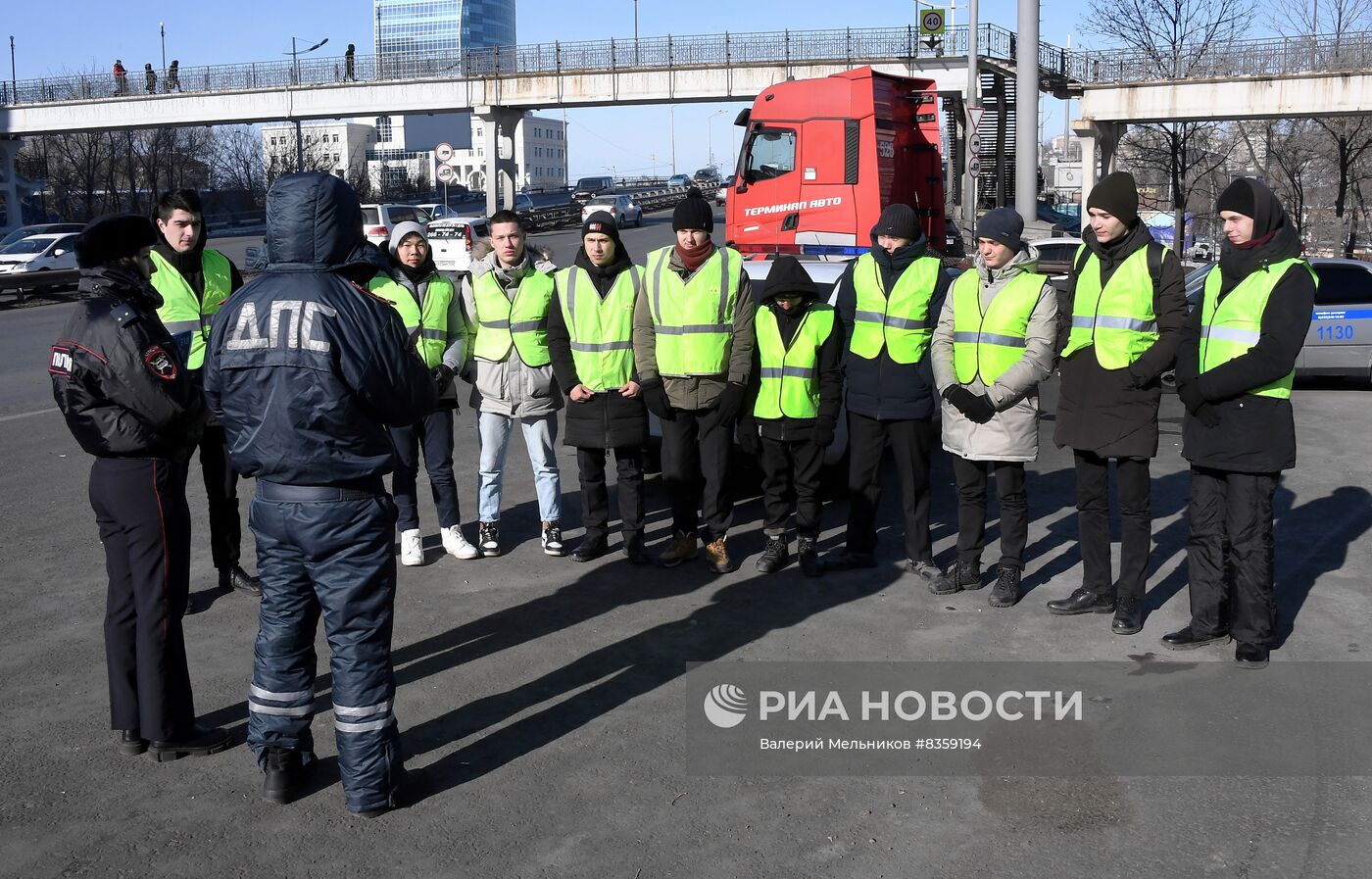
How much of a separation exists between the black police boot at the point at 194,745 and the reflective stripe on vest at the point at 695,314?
3.24m

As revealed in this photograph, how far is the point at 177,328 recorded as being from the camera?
638 centimetres

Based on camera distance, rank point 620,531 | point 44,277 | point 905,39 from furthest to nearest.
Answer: point 905,39, point 44,277, point 620,531

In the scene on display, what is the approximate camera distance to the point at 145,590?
4746 mm

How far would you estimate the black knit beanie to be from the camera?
6008mm

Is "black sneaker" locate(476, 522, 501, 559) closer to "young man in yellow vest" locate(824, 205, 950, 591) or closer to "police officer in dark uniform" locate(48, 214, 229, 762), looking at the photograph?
"young man in yellow vest" locate(824, 205, 950, 591)

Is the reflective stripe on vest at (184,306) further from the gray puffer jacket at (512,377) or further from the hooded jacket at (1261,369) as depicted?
the hooded jacket at (1261,369)

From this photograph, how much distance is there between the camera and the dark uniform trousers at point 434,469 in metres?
7.29

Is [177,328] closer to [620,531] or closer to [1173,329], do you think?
[620,531]

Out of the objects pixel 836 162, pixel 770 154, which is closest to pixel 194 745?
pixel 836 162

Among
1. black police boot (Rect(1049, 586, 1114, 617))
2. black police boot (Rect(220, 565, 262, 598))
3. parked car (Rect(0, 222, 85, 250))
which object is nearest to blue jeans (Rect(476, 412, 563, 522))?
black police boot (Rect(220, 565, 262, 598))

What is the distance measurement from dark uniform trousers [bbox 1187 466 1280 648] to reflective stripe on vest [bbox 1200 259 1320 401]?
48cm

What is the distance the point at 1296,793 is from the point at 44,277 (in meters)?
27.6

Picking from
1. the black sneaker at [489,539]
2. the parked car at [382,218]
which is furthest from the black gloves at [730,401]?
the parked car at [382,218]

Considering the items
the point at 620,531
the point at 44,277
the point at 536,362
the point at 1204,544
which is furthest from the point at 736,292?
the point at 44,277
